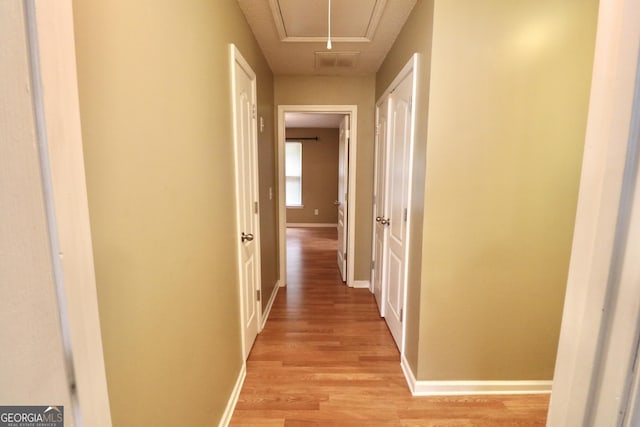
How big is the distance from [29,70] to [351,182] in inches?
120

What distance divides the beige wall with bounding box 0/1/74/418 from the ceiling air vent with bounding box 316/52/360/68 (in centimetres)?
260

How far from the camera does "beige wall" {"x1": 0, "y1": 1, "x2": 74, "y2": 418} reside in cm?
36

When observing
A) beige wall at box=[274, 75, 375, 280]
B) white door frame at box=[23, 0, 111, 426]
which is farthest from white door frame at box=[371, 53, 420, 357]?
white door frame at box=[23, 0, 111, 426]

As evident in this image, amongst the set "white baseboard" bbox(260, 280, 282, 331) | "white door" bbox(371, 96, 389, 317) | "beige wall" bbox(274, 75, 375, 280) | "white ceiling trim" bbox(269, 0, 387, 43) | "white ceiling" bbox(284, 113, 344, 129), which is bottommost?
"white baseboard" bbox(260, 280, 282, 331)

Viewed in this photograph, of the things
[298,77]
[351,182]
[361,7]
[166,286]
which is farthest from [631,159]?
[298,77]

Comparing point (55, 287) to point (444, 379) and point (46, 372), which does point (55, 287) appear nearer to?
point (46, 372)

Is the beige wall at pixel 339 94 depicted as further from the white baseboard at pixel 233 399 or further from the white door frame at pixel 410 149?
the white baseboard at pixel 233 399

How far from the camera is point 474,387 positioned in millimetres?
1808

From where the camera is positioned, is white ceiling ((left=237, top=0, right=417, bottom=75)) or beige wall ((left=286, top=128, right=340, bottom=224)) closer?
white ceiling ((left=237, top=0, right=417, bottom=75))

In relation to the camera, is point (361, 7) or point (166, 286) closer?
point (166, 286)

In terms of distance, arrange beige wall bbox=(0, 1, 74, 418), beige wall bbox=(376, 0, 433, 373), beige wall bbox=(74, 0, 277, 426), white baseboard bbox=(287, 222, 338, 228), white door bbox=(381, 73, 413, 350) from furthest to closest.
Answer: white baseboard bbox=(287, 222, 338, 228), white door bbox=(381, 73, 413, 350), beige wall bbox=(376, 0, 433, 373), beige wall bbox=(74, 0, 277, 426), beige wall bbox=(0, 1, 74, 418)

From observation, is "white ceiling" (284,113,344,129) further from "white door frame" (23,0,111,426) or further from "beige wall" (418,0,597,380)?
"white door frame" (23,0,111,426)

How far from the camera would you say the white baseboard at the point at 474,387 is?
5.88 feet

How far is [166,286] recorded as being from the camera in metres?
1.00
